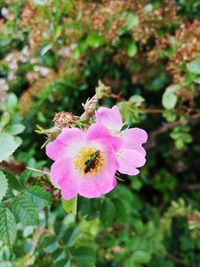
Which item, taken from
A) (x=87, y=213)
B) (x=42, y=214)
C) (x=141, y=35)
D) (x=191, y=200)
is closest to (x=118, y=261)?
(x=42, y=214)

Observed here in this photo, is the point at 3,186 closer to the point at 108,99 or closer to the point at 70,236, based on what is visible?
the point at 70,236

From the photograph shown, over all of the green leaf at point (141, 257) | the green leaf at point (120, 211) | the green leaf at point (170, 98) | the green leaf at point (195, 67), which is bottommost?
the green leaf at point (141, 257)

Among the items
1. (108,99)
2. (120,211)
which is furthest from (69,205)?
(108,99)

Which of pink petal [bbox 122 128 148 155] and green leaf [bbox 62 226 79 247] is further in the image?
green leaf [bbox 62 226 79 247]

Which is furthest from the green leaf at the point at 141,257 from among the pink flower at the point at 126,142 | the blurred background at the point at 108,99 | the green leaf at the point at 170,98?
the pink flower at the point at 126,142

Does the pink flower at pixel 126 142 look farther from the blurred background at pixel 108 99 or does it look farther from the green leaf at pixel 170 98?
the green leaf at pixel 170 98

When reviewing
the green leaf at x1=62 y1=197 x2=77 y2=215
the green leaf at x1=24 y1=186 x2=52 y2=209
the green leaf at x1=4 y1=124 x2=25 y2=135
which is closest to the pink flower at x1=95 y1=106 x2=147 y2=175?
the green leaf at x1=62 y1=197 x2=77 y2=215

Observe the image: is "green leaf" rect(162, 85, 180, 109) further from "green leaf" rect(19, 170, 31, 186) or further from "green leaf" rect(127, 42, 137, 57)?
"green leaf" rect(19, 170, 31, 186)
